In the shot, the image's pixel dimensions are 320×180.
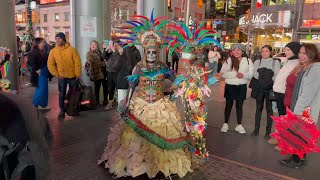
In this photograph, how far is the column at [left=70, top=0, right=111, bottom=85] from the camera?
339 inches

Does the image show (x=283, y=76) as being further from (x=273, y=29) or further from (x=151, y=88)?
(x=273, y=29)

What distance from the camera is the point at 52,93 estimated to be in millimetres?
10180

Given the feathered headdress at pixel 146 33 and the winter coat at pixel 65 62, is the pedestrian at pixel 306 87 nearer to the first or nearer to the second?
the feathered headdress at pixel 146 33

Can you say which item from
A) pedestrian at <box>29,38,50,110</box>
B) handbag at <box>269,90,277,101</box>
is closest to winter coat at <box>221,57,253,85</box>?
handbag at <box>269,90,277,101</box>

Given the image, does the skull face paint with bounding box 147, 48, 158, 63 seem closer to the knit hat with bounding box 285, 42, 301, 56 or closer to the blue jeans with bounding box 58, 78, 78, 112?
the knit hat with bounding box 285, 42, 301, 56

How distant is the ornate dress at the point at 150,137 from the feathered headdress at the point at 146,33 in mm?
360

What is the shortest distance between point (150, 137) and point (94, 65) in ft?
14.8

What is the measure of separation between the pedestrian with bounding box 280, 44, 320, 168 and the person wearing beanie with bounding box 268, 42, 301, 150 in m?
0.30

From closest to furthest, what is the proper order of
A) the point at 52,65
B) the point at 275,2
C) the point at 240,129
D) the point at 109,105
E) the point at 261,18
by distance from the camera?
1. the point at 240,129
2. the point at 52,65
3. the point at 109,105
4. the point at 275,2
5. the point at 261,18

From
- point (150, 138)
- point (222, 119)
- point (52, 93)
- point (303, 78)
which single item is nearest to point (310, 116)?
point (303, 78)

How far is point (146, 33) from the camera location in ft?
14.5

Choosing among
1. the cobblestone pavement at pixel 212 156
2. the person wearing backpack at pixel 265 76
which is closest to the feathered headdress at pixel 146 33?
the cobblestone pavement at pixel 212 156

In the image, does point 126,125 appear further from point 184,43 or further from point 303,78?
point 303,78

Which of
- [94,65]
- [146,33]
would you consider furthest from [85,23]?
[146,33]
